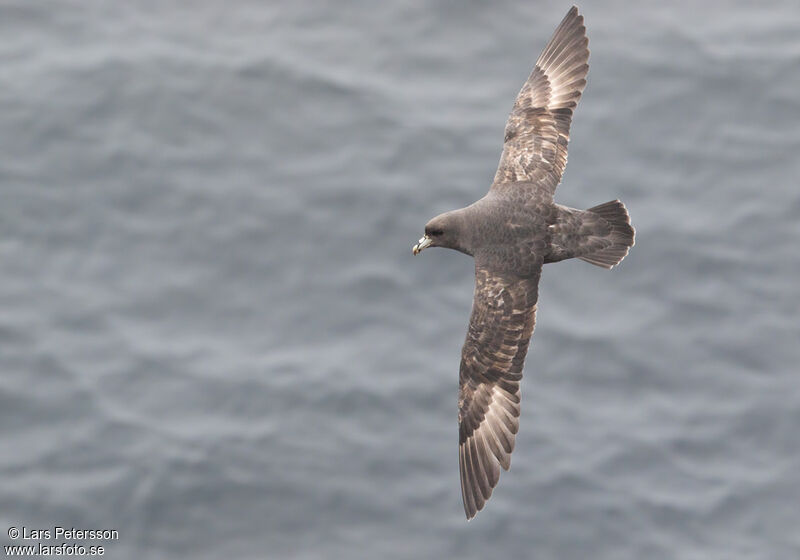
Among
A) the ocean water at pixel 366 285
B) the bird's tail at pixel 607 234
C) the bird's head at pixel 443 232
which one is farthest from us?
the ocean water at pixel 366 285

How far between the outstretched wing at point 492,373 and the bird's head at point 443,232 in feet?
1.24

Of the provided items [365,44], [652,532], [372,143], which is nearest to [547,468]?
[652,532]

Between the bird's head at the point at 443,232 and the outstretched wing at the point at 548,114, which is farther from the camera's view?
the outstretched wing at the point at 548,114

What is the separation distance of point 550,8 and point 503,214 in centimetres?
1123

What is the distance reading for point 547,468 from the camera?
1938 centimetres

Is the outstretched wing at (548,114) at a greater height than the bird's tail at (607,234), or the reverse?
the outstretched wing at (548,114)

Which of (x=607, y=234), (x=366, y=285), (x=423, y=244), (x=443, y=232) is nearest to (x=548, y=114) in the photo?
(x=607, y=234)

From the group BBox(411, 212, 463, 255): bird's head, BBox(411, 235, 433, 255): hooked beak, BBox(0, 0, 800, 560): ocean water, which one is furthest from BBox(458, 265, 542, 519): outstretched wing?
BBox(0, 0, 800, 560): ocean water

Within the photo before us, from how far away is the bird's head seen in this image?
45.9ft

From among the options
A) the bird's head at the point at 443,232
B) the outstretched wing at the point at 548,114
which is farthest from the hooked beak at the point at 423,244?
the outstretched wing at the point at 548,114

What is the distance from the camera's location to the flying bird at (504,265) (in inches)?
552

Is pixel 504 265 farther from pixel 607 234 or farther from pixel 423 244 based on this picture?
pixel 607 234

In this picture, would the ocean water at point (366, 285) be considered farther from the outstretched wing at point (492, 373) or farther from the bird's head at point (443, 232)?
the bird's head at point (443, 232)

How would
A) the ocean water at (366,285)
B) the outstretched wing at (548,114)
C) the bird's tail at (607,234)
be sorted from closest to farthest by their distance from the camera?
the bird's tail at (607,234) < the outstretched wing at (548,114) < the ocean water at (366,285)
